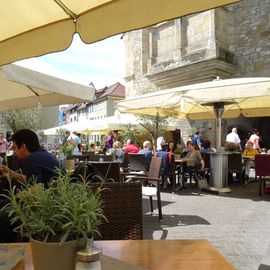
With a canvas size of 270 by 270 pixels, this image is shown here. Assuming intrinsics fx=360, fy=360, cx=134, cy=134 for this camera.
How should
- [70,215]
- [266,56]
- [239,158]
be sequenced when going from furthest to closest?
[266,56]
[239,158]
[70,215]

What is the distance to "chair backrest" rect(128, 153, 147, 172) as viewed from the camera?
8172 mm

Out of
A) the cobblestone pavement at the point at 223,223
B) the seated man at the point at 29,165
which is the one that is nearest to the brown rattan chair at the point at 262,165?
the cobblestone pavement at the point at 223,223

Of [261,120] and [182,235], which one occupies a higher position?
[261,120]

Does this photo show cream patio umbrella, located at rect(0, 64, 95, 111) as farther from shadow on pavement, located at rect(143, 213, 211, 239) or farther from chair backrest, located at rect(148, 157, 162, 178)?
shadow on pavement, located at rect(143, 213, 211, 239)

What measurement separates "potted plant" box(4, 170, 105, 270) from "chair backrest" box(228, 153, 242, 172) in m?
8.84

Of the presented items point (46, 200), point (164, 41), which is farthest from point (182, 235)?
point (164, 41)

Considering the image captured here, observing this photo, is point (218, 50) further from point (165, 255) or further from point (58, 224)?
point (58, 224)

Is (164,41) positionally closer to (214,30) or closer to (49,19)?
(214,30)

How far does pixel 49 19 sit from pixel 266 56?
53.9 feet

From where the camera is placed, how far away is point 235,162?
9688 millimetres

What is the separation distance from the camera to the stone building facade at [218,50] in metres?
17.5

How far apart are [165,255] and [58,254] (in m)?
0.61

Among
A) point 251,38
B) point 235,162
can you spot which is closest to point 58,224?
point 235,162

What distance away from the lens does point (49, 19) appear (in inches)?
98.1
